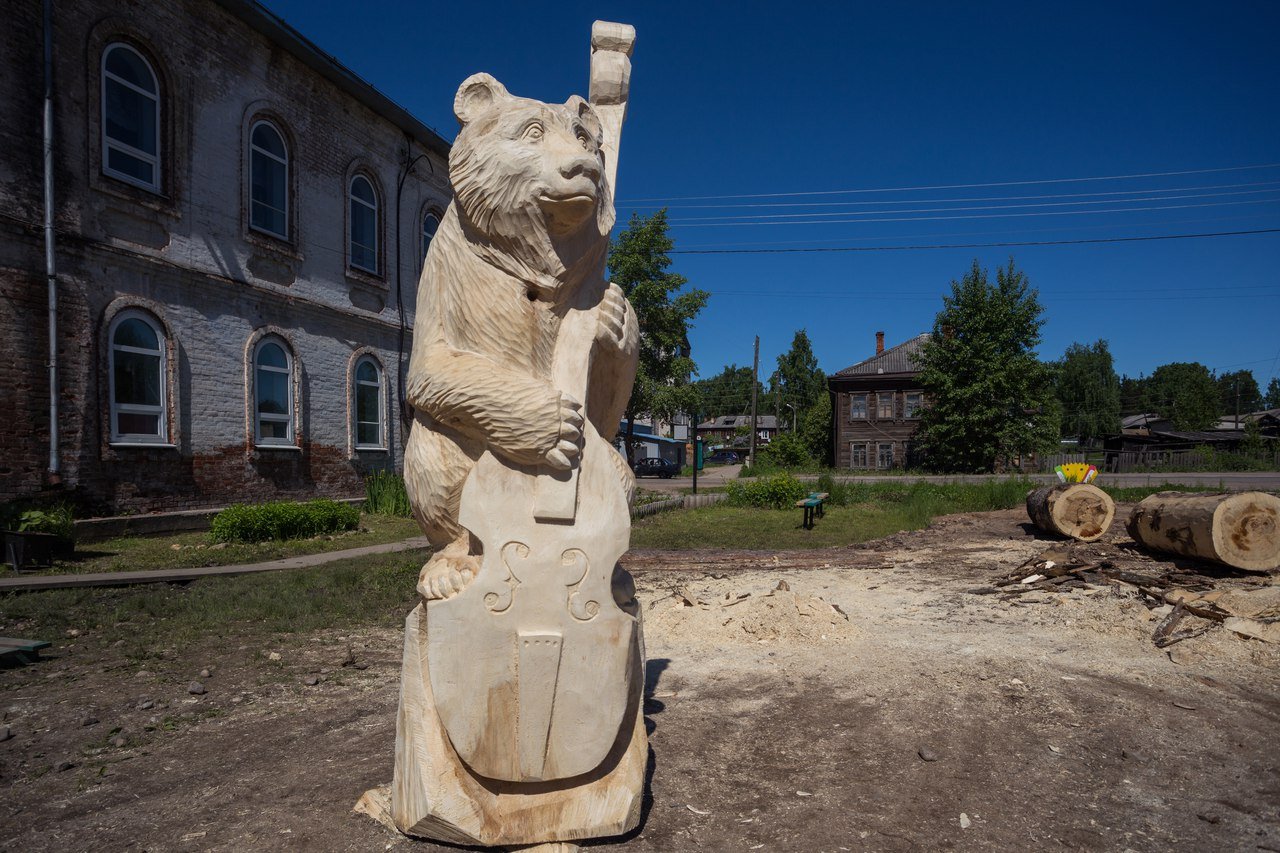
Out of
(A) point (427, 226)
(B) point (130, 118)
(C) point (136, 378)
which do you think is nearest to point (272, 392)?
(C) point (136, 378)

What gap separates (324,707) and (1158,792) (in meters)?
3.83

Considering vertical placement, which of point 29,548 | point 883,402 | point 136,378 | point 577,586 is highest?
point 883,402

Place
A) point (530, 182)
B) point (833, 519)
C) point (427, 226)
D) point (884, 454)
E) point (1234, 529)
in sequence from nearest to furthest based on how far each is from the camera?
1. point (530, 182)
2. point (1234, 529)
3. point (833, 519)
4. point (427, 226)
5. point (884, 454)

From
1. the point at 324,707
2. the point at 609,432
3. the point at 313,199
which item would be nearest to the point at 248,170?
the point at 313,199

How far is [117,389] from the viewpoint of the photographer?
31.0ft

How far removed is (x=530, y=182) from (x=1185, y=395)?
6167 cm

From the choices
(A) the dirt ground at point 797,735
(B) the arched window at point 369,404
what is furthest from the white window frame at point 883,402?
(A) the dirt ground at point 797,735

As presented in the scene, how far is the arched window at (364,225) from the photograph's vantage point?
1355 cm

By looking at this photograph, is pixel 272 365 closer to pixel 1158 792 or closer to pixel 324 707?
pixel 324 707

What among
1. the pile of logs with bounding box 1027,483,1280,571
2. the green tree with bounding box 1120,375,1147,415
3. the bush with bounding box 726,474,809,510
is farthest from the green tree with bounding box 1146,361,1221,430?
the pile of logs with bounding box 1027,483,1280,571

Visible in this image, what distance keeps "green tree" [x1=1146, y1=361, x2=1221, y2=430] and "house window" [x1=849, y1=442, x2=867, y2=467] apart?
30.5m

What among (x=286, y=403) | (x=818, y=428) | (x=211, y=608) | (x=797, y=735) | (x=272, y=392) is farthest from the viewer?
(x=818, y=428)

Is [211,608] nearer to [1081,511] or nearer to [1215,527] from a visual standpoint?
[1215,527]

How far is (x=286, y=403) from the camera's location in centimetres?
1197
